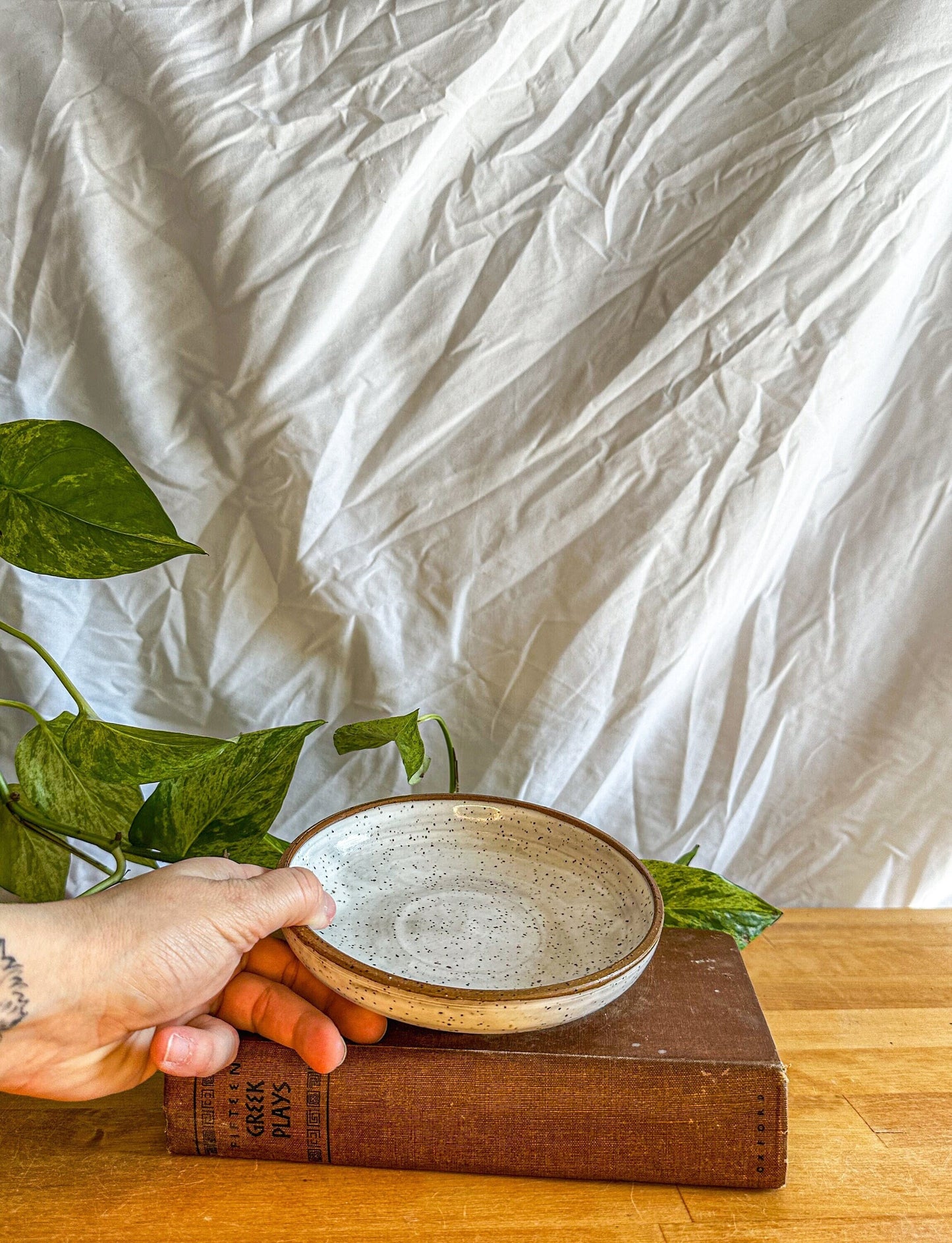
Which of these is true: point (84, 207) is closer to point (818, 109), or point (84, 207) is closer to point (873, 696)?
point (818, 109)

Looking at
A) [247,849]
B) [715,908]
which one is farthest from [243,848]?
[715,908]

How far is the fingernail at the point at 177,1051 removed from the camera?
23.1 inches

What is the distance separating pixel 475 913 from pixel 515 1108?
15cm

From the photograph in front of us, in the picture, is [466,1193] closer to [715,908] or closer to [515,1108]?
[515,1108]

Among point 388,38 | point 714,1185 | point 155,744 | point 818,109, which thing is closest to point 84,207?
point 388,38

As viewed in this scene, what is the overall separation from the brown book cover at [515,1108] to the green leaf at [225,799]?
17 cm

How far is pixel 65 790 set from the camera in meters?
0.76

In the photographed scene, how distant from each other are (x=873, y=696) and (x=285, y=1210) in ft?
2.09

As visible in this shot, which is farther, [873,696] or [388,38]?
[873,696]

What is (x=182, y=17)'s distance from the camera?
0.79 metres

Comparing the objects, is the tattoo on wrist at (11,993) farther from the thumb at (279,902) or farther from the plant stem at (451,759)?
the plant stem at (451,759)

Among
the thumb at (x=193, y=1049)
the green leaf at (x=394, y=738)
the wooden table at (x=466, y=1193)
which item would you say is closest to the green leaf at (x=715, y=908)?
A: the wooden table at (x=466, y=1193)

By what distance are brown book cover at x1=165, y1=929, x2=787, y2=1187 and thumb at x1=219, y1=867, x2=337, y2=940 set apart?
0.08 m

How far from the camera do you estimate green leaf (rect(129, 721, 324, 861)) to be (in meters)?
0.73
